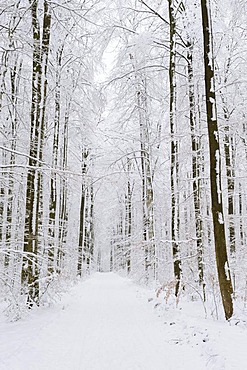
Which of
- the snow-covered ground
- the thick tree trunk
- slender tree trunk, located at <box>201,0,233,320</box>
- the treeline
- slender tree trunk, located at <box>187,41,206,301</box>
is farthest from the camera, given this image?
slender tree trunk, located at <box>187,41,206,301</box>

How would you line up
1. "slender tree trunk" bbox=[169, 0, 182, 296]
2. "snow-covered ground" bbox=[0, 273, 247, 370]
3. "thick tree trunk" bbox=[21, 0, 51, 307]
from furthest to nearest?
"slender tree trunk" bbox=[169, 0, 182, 296] < "thick tree trunk" bbox=[21, 0, 51, 307] < "snow-covered ground" bbox=[0, 273, 247, 370]

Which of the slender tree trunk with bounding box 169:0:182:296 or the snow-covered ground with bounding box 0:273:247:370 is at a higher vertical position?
the slender tree trunk with bounding box 169:0:182:296

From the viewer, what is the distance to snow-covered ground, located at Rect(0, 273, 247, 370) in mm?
4469

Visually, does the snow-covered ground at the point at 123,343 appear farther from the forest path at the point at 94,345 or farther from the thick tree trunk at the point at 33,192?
the thick tree trunk at the point at 33,192

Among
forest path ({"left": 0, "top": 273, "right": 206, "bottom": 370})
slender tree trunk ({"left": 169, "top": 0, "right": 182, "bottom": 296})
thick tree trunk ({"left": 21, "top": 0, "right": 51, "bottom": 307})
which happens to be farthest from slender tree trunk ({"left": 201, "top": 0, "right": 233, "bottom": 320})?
thick tree trunk ({"left": 21, "top": 0, "right": 51, "bottom": 307})

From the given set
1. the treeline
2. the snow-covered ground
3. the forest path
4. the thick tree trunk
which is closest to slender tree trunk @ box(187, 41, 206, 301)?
the treeline

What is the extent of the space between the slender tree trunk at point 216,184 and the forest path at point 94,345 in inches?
56.5

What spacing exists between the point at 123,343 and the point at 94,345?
49 cm

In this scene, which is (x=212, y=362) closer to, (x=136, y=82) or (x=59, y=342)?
(x=59, y=342)

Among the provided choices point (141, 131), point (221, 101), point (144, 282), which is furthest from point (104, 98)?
point (144, 282)

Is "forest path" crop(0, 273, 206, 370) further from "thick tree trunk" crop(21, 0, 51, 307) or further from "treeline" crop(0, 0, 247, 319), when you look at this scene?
"thick tree trunk" crop(21, 0, 51, 307)

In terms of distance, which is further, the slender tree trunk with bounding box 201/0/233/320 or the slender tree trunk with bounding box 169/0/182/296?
the slender tree trunk with bounding box 169/0/182/296

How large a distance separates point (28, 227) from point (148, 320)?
3.84 metres

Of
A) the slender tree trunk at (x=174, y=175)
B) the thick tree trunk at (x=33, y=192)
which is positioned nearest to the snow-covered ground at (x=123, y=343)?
the thick tree trunk at (x=33, y=192)
